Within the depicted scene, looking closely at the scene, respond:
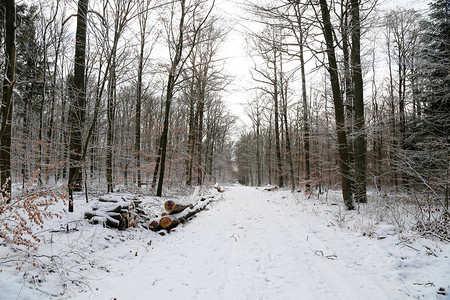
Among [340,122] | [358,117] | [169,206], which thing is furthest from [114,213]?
[358,117]

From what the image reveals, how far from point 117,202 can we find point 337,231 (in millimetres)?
6179

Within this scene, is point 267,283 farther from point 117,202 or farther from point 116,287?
point 117,202

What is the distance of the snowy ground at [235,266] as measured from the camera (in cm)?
288

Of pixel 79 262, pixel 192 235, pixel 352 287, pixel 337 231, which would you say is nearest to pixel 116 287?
pixel 79 262

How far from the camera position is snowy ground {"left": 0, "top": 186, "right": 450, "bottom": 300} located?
2883mm

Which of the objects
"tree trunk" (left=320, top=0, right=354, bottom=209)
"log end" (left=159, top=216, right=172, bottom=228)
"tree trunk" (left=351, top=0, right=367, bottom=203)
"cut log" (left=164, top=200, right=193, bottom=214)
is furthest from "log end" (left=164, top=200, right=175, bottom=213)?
"tree trunk" (left=351, top=0, right=367, bottom=203)

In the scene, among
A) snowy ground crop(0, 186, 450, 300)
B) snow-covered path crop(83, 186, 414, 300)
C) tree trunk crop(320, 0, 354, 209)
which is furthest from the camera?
tree trunk crop(320, 0, 354, 209)

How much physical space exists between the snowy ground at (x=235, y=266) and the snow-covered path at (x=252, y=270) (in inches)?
0.6

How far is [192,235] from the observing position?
595 centimetres

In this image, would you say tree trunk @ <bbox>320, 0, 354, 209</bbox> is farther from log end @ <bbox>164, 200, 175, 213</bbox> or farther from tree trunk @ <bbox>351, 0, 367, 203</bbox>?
log end @ <bbox>164, 200, 175, 213</bbox>

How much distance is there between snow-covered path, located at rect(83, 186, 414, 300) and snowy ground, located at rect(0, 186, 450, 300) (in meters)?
0.02

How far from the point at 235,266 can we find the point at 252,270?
1.13ft

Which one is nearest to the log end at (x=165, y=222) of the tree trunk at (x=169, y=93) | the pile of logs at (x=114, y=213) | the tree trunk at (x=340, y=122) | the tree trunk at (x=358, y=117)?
the pile of logs at (x=114, y=213)

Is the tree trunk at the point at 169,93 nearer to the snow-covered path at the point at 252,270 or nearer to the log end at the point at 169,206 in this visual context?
the log end at the point at 169,206
